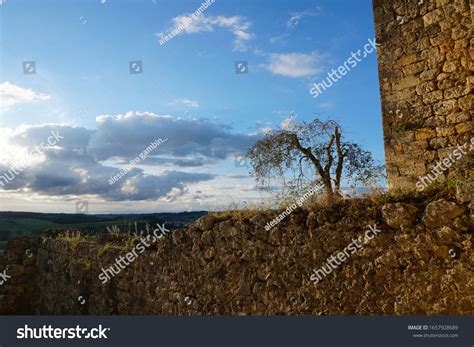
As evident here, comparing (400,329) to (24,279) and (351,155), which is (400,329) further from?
(24,279)

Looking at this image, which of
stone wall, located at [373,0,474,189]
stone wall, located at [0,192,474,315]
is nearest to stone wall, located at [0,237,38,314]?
stone wall, located at [0,192,474,315]

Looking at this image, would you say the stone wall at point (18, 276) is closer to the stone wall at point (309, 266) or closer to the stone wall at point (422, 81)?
the stone wall at point (309, 266)

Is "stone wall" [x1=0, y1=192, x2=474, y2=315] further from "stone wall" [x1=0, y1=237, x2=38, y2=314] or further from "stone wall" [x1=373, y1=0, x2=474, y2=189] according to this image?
"stone wall" [x1=0, y1=237, x2=38, y2=314]

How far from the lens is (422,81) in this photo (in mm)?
7055

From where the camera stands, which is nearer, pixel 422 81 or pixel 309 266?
pixel 309 266

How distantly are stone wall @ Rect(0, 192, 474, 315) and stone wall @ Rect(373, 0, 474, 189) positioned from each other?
2.82m

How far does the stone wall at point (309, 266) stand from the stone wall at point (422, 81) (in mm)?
2823

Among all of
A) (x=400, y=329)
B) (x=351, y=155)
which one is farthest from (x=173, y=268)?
(x=351, y=155)

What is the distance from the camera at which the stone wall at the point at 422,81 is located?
262 inches

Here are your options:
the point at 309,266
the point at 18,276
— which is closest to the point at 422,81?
the point at 309,266

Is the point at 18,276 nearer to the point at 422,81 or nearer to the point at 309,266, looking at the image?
the point at 309,266

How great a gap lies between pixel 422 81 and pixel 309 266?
398 cm

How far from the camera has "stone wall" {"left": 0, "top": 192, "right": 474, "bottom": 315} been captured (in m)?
4.11

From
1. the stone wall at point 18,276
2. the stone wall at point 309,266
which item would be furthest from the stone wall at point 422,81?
the stone wall at point 18,276
